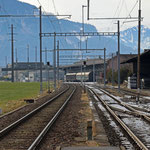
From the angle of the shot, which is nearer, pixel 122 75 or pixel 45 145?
pixel 45 145

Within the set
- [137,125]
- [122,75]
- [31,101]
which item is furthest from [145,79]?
[137,125]

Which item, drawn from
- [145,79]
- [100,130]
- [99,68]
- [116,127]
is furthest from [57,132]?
[99,68]

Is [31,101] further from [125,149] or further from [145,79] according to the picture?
[145,79]

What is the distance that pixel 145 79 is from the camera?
60.8 metres

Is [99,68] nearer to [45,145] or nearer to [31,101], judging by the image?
[31,101]

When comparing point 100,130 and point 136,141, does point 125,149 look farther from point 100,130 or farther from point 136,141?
point 100,130

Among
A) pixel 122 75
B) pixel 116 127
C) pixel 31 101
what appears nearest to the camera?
pixel 116 127

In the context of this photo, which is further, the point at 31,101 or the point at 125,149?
the point at 31,101

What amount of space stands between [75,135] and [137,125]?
Result: 4094mm

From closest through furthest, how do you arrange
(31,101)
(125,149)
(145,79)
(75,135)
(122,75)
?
(125,149)
(75,135)
(31,101)
(145,79)
(122,75)

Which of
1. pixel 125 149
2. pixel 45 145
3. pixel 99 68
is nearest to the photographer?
pixel 125 149

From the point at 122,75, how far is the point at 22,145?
2791 inches

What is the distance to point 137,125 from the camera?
14703 mm

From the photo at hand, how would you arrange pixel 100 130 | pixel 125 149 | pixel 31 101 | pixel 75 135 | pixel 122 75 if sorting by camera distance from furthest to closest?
pixel 122 75
pixel 31 101
pixel 100 130
pixel 75 135
pixel 125 149
